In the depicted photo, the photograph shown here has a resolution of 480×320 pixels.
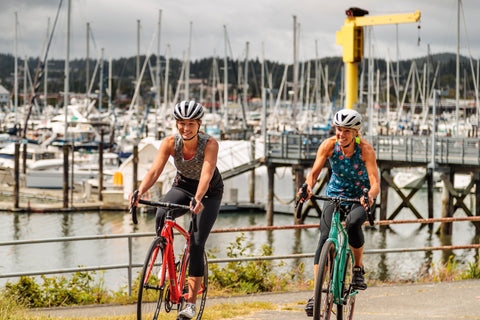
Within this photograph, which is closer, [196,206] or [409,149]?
[196,206]

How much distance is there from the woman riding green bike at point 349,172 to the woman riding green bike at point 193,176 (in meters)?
0.86

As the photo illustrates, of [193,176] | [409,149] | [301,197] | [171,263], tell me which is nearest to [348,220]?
[301,197]

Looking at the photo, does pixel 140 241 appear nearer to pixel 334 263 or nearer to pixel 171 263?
pixel 171 263

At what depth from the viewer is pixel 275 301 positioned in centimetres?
888

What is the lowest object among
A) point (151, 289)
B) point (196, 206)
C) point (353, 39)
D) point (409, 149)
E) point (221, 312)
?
point (221, 312)

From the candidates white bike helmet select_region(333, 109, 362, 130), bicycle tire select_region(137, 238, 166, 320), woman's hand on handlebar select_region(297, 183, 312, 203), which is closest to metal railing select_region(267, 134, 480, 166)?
white bike helmet select_region(333, 109, 362, 130)

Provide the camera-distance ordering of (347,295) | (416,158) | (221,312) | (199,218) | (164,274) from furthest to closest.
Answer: (416,158)
(221,312)
(347,295)
(199,218)
(164,274)

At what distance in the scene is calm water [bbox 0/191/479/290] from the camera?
2802 cm

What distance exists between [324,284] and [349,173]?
3.26 feet

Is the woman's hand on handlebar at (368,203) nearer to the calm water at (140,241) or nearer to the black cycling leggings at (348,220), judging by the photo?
the black cycling leggings at (348,220)

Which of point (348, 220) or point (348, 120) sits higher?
point (348, 120)

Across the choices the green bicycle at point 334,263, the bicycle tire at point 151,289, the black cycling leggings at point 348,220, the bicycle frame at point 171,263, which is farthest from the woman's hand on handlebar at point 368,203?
the bicycle tire at point 151,289

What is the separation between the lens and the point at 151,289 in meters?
6.18

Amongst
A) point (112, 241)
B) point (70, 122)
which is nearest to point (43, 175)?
point (70, 122)
